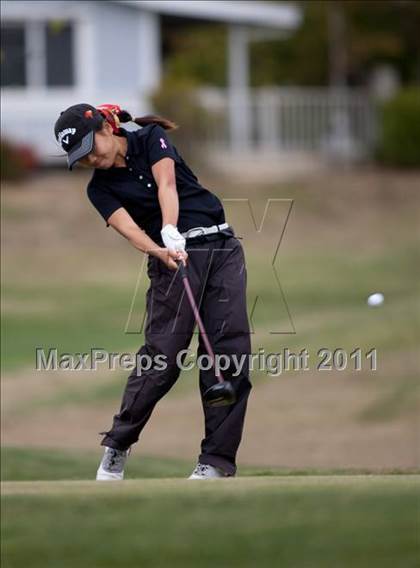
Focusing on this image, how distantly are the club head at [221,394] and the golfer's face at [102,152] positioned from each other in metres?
1.21

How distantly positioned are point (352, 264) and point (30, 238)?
18.9 ft

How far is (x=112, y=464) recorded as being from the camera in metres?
6.83

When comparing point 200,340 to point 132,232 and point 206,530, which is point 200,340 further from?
point 206,530

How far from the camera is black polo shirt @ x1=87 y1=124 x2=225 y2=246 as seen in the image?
670 centimetres

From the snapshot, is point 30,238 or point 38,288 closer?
point 38,288

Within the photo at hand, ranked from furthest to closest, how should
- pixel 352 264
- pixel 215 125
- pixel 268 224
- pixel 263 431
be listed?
pixel 215 125, pixel 268 224, pixel 352 264, pixel 263 431

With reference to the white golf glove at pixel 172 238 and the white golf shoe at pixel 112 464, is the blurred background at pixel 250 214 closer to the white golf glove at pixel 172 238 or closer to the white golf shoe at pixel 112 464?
the white golf shoe at pixel 112 464

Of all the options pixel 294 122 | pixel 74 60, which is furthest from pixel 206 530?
pixel 294 122

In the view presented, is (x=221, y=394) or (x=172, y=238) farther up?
(x=172, y=238)

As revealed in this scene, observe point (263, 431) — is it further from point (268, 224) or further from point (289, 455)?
point (268, 224)

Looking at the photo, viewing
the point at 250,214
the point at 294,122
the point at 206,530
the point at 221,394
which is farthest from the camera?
the point at 294,122

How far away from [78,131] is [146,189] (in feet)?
1.52

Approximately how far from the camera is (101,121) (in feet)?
21.6

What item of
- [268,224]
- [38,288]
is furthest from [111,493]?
[268,224]
